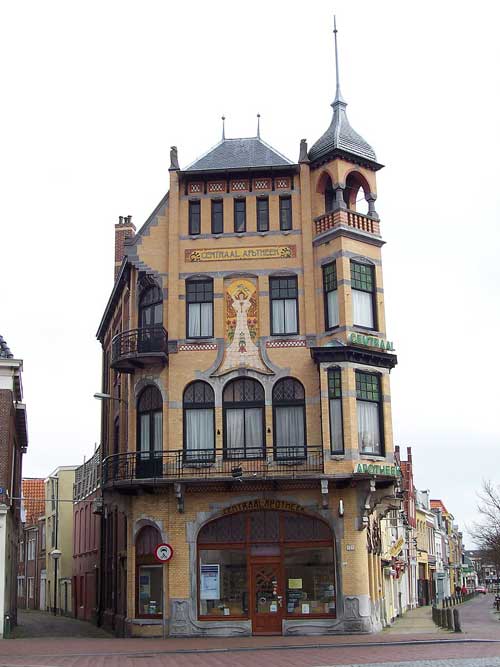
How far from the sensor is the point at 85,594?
171 feet

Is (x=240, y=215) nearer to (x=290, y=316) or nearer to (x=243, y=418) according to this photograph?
(x=290, y=316)

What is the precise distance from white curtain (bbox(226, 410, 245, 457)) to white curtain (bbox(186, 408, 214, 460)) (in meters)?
0.60

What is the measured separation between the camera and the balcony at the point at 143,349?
33.2m

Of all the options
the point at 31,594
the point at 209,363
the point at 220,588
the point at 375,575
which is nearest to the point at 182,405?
the point at 209,363

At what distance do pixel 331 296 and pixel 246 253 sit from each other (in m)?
3.50

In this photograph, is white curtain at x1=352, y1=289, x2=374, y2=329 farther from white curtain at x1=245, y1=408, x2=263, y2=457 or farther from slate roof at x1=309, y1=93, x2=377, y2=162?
slate roof at x1=309, y1=93, x2=377, y2=162

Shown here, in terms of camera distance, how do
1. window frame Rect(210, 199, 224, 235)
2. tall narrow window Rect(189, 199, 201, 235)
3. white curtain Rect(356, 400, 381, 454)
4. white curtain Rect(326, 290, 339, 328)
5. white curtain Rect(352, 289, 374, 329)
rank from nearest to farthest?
white curtain Rect(356, 400, 381, 454) → white curtain Rect(326, 290, 339, 328) → white curtain Rect(352, 289, 374, 329) → window frame Rect(210, 199, 224, 235) → tall narrow window Rect(189, 199, 201, 235)

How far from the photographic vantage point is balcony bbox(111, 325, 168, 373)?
33.2m

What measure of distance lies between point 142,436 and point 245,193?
31.9 ft

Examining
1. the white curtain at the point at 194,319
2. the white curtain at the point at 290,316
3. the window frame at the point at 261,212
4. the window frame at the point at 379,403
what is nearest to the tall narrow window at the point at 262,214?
the window frame at the point at 261,212

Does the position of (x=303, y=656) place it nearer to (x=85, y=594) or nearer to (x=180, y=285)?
(x=180, y=285)

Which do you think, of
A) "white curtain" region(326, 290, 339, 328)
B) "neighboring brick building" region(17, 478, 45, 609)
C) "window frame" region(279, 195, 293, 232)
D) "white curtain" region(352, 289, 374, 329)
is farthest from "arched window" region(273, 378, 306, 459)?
"neighboring brick building" region(17, 478, 45, 609)

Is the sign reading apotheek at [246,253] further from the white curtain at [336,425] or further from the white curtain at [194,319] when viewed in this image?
the white curtain at [336,425]

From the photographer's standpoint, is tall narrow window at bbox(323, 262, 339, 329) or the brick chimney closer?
tall narrow window at bbox(323, 262, 339, 329)
